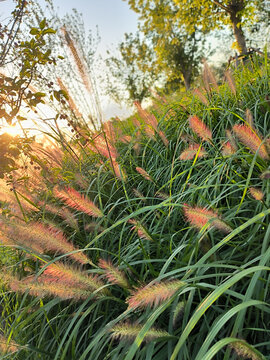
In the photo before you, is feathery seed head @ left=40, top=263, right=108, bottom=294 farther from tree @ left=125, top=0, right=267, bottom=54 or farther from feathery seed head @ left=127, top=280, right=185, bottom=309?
tree @ left=125, top=0, right=267, bottom=54

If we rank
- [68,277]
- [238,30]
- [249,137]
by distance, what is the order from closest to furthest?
[68,277]
[249,137]
[238,30]

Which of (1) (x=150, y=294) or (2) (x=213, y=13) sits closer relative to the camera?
(1) (x=150, y=294)

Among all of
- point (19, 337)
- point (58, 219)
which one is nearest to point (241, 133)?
point (19, 337)

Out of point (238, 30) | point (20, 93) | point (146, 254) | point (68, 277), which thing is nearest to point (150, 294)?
point (68, 277)

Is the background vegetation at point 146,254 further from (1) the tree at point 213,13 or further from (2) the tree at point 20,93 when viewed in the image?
(1) the tree at point 213,13

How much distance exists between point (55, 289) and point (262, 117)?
1.77 meters

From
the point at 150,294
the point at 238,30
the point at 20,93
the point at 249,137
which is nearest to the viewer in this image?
the point at 150,294

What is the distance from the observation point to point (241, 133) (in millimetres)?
1154

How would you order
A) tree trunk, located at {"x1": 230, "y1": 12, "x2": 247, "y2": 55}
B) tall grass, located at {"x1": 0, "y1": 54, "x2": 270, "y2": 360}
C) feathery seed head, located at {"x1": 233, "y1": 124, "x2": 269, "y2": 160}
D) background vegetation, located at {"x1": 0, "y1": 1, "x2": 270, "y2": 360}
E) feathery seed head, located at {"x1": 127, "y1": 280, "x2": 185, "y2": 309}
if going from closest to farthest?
feathery seed head, located at {"x1": 127, "y1": 280, "x2": 185, "y2": 309}, tall grass, located at {"x1": 0, "y1": 54, "x2": 270, "y2": 360}, background vegetation, located at {"x1": 0, "y1": 1, "x2": 270, "y2": 360}, feathery seed head, located at {"x1": 233, "y1": 124, "x2": 269, "y2": 160}, tree trunk, located at {"x1": 230, "y1": 12, "x2": 247, "y2": 55}

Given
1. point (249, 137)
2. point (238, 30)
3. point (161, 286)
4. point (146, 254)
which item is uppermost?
point (238, 30)

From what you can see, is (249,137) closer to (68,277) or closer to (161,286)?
(161,286)

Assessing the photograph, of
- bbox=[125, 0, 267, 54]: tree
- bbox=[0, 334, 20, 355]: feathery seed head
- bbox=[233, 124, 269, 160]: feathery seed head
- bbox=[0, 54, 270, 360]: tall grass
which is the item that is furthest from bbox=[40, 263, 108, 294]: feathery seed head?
bbox=[125, 0, 267, 54]: tree

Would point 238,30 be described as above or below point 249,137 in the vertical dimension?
above

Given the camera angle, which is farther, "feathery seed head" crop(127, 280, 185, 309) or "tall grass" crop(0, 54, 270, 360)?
"tall grass" crop(0, 54, 270, 360)
